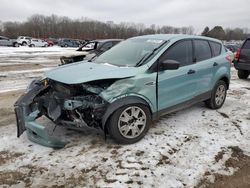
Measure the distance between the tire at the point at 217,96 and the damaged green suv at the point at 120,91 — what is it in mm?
794

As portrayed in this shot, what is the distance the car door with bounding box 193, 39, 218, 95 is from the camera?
16.0 feet

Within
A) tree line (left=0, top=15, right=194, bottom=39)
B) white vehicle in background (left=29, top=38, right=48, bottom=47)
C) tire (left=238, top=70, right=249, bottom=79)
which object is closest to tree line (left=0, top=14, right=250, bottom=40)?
tree line (left=0, top=15, right=194, bottom=39)

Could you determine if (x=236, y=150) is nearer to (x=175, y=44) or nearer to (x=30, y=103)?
A: (x=175, y=44)

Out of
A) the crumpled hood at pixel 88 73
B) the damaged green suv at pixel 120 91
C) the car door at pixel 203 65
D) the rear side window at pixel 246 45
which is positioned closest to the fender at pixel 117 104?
the damaged green suv at pixel 120 91

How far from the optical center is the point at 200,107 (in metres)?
5.76

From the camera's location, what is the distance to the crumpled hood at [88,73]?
3615mm

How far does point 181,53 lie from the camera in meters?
4.59

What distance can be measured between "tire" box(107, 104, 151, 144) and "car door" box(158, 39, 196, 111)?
40cm

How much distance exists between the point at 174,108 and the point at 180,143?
2.40ft

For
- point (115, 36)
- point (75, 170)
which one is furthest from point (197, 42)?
point (115, 36)

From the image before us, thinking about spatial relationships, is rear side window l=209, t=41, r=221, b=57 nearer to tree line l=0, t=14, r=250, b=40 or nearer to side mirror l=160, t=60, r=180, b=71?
side mirror l=160, t=60, r=180, b=71

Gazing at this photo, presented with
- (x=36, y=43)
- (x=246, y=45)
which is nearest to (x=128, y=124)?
(x=246, y=45)

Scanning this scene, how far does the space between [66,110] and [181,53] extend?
230cm

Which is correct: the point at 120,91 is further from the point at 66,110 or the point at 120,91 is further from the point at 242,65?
the point at 242,65
